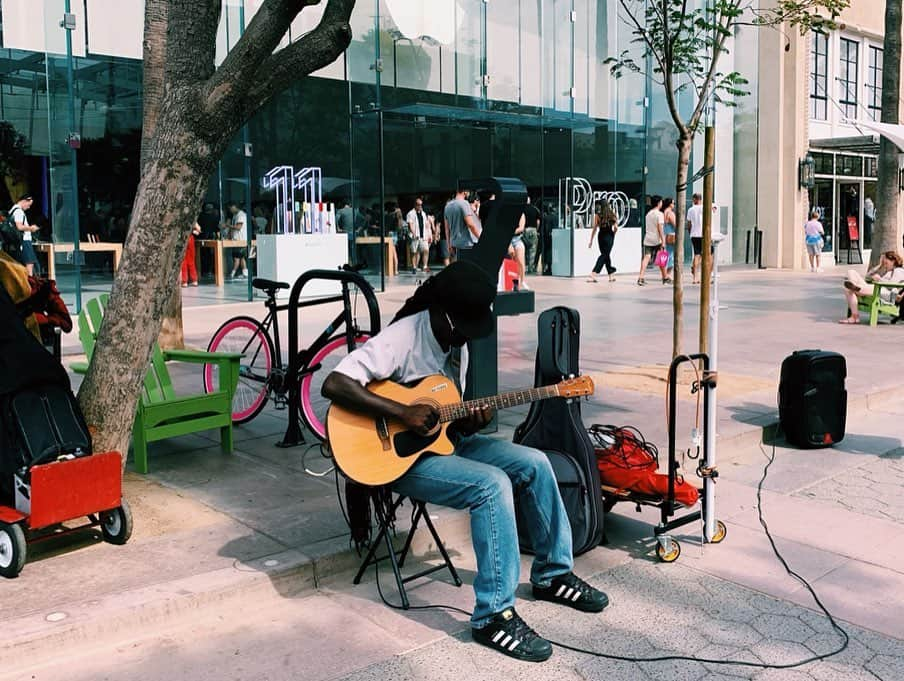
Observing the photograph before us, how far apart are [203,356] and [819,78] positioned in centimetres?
2384

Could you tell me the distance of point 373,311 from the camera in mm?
5945

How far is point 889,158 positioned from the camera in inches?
584

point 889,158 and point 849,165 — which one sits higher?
point 849,165

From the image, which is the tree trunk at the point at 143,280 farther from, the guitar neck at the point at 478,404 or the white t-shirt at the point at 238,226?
the white t-shirt at the point at 238,226

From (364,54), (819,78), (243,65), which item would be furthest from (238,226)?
(819,78)

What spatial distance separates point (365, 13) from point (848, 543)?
615 inches

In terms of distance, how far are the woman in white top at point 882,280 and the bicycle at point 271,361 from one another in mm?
8687

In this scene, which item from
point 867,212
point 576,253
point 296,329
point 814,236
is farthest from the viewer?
point 867,212

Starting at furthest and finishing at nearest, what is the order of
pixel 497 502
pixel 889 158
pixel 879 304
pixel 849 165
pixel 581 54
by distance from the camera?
pixel 849 165
pixel 581 54
pixel 889 158
pixel 879 304
pixel 497 502

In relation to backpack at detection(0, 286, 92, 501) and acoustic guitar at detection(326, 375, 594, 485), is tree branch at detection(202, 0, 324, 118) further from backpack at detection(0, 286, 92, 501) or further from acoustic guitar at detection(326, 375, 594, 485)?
acoustic guitar at detection(326, 375, 594, 485)

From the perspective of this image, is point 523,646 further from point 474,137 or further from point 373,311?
point 474,137

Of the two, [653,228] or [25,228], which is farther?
[653,228]

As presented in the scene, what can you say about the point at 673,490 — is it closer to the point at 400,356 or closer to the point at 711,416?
the point at 711,416

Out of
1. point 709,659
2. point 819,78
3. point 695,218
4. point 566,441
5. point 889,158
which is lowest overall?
point 709,659
